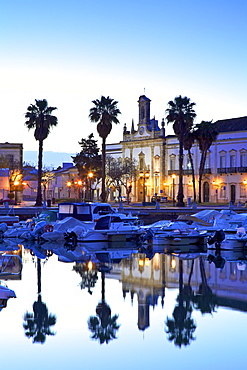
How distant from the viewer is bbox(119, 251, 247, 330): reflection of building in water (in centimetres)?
1777

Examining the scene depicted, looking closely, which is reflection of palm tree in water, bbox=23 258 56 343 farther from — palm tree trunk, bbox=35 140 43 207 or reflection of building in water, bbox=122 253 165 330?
palm tree trunk, bbox=35 140 43 207

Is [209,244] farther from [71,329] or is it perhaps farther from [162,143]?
[162,143]

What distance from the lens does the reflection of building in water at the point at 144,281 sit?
17094 mm

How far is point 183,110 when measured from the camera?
228ft

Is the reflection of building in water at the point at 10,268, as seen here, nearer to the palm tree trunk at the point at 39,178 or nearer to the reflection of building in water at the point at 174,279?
the reflection of building in water at the point at 174,279

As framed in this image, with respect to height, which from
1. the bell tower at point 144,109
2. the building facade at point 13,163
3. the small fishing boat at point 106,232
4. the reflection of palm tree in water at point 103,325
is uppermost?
the bell tower at point 144,109

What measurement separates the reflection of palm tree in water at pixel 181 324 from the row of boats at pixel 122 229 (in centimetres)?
1657

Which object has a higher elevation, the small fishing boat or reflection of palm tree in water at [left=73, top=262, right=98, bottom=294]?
the small fishing boat

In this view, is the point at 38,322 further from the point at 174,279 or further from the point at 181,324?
the point at 174,279

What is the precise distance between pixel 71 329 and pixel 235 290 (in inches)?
289

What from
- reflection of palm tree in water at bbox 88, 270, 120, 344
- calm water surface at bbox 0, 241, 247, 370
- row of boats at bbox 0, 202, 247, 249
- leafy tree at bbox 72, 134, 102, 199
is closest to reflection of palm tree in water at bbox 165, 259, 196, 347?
calm water surface at bbox 0, 241, 247, 370

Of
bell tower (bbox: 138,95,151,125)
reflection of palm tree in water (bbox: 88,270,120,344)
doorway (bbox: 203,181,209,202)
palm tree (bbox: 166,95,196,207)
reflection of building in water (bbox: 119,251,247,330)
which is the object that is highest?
bell tower (bbox: 138,95,151,125)

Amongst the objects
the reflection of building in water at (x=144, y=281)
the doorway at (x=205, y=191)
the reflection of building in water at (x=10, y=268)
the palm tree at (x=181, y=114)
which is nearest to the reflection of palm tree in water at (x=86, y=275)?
the reflection of building in water at (x=144, y=281)

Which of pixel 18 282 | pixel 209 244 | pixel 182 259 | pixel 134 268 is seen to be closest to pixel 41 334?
pixel 18 282
